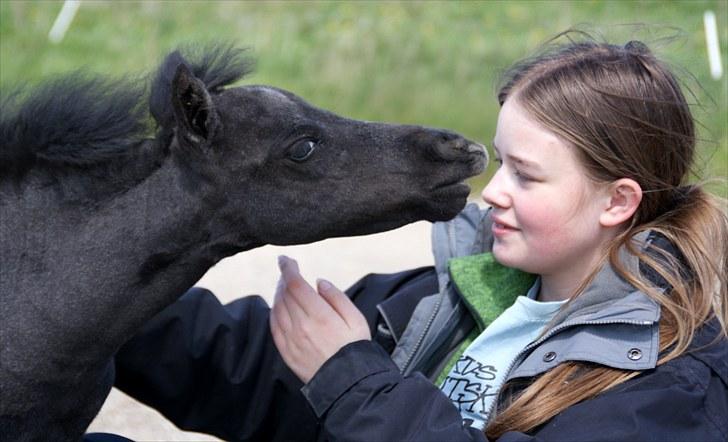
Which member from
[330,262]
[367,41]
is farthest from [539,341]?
[367,41]

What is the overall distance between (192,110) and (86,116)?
0.75ft

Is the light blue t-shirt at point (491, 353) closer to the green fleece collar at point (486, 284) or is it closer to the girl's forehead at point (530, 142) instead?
the green fleece collar at point (486, 284)

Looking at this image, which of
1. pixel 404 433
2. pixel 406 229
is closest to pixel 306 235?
pixel 404 433

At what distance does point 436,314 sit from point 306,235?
46 cm

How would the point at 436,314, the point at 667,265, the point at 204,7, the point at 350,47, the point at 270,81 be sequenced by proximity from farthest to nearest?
the point at 204,7 < the point at 350,47 < the point at 270,81 < the point at 436,314 < the point at 667,265

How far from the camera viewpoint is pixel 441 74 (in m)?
8.09

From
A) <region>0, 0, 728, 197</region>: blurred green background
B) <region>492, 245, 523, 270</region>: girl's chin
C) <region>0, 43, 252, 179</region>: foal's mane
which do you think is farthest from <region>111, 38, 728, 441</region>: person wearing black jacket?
<region>0, 0, 728, 197</region>: blurred green background

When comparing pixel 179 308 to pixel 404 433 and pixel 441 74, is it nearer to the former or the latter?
pixel 404 433

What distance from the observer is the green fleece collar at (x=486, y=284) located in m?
2.82

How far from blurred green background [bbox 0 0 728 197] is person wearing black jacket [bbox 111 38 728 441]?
3244 millimetres

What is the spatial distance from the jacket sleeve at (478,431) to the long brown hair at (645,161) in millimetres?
95

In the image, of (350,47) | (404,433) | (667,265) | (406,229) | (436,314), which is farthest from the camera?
(350,47)

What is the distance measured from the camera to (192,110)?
2.40 metres

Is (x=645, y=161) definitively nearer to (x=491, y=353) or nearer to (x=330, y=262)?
(x=491, y=353)
